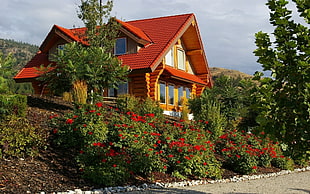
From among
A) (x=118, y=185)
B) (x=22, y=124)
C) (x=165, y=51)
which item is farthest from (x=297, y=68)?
(x=165, y=51)

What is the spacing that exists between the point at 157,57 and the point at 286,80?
557 inches

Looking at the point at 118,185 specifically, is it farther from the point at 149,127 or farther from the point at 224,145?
the point at 224,145

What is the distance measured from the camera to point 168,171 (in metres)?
10.2

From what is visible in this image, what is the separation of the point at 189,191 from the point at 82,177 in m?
2.48

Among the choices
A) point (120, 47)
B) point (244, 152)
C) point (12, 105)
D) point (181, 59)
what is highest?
point (120, 47)

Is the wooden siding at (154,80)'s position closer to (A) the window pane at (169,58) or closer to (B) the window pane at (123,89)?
(B) the window pane at (123,89)

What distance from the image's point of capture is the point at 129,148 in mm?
9445

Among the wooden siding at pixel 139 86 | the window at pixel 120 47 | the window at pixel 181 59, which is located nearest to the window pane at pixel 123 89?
the wooden siding at pixel 139 86

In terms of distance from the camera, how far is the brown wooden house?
66.9ft

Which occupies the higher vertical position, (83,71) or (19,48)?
(19,48)

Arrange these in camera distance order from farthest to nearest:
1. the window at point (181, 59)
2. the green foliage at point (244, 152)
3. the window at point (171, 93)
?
1. the window at point (181, 59)
2. the window at point (171, 93)
3. the green foliage at point (244, 152)

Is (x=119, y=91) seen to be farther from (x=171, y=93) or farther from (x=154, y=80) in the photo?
(x=171, y=93)

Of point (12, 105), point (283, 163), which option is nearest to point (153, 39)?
point (283, 163)

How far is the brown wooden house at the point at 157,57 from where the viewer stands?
2039 cm
